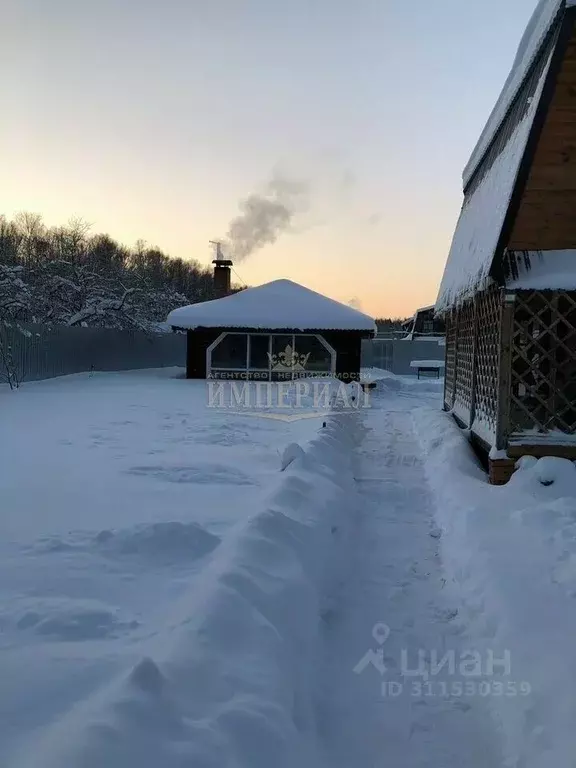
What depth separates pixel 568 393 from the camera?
6969mm

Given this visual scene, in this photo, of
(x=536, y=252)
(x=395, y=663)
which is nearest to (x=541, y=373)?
(x=536, y=252)

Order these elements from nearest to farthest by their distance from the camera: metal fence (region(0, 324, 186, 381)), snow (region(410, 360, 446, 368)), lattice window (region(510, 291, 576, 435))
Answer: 1. lattice window (region(510, 291, 576, 435))
2. metal fence (region(0, 324, 186, 381))
3. snow (region(410, 360, 446, 368))

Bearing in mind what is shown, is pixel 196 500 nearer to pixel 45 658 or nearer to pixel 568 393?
pixel 45 658

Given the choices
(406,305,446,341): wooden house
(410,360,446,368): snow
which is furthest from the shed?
(406,305,446,341): wooden house

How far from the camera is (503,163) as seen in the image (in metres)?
7.12

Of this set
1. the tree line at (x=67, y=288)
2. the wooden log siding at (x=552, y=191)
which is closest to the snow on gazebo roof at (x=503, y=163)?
the wooden log siding at (x=552, y=191)

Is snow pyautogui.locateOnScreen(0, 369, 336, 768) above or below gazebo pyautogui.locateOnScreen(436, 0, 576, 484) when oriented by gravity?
below

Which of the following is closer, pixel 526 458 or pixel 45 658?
pixel 45 658

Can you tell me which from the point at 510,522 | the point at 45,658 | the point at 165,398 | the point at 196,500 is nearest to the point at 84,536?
the point at 196,500

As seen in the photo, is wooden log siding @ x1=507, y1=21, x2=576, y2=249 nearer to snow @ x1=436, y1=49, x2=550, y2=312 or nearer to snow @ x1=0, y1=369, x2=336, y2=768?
snow @ x1=436, y1=49, x2=550, y2=312

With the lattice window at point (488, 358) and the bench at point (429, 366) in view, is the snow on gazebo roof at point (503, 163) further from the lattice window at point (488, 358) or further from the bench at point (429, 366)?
the bench at point (429, 366)

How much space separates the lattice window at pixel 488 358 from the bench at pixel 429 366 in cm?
1831

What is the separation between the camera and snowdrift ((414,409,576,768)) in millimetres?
2471

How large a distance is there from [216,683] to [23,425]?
7310 millimetres
